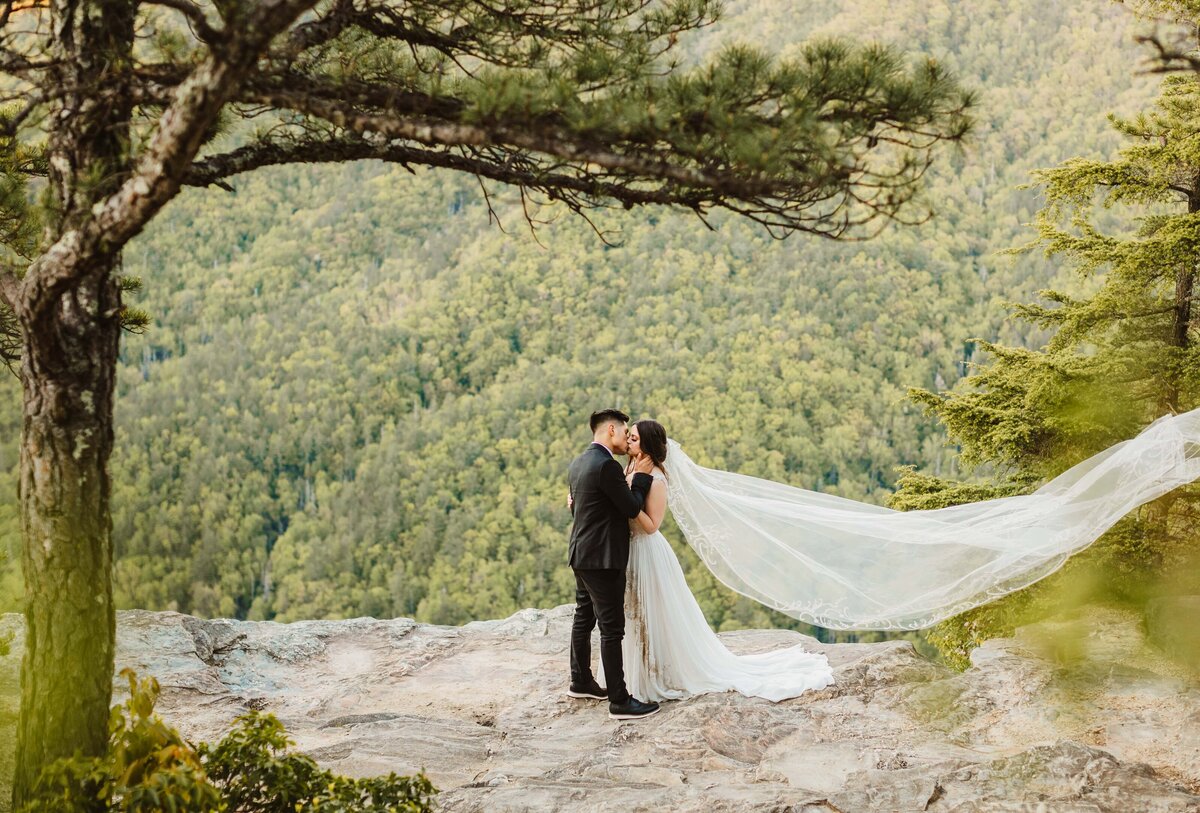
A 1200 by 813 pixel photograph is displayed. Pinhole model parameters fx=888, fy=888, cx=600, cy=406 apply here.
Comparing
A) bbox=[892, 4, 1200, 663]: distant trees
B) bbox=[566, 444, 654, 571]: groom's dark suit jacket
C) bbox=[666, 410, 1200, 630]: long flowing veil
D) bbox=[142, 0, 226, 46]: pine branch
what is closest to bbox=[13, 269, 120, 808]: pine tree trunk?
bbox=[142, 0, 226, 46]: pine branch

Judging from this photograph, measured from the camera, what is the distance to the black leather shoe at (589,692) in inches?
215

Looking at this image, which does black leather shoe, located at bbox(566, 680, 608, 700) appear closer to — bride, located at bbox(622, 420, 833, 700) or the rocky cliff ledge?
the rocky cliff ledge

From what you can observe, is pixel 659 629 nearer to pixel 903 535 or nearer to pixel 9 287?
pixel 903 535

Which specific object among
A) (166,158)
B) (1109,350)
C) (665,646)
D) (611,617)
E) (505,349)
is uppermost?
(505,349)

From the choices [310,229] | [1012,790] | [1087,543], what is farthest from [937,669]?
[310,229]

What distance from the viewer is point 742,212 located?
2.90 m

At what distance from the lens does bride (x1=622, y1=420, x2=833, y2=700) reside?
5.22 metres

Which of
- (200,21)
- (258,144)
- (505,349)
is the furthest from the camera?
(505,349)

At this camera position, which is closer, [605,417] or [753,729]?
[753,729]

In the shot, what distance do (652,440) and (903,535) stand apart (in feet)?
5.49

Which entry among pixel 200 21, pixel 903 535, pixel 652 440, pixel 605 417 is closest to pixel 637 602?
pixel 652 440

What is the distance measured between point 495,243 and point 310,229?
2382cm

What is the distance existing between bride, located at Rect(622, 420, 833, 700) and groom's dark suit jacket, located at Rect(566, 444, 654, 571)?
198 millimetres

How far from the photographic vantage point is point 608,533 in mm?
4980
